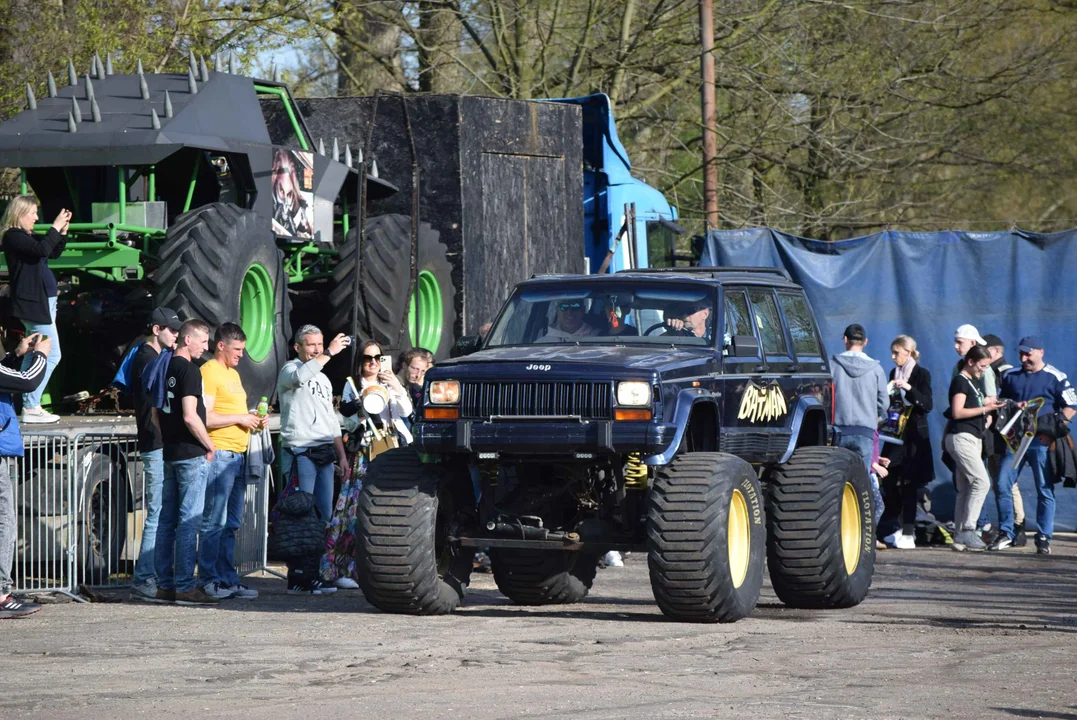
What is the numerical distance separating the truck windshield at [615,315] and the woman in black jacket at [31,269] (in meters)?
3.05

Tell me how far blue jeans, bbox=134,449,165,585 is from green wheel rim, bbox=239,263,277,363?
7.56ft

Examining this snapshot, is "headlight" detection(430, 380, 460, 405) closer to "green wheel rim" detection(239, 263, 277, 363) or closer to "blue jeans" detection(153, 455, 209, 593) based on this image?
"blue jeans" detection(153, 455, 209, 593)

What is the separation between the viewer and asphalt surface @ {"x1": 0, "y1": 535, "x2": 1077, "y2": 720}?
718 cm

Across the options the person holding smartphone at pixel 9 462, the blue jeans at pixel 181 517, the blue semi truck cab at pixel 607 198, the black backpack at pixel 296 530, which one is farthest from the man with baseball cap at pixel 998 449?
the person holding smartphone at pixel 9 462

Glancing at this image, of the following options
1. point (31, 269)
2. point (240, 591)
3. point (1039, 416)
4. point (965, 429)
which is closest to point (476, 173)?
point (965, 429)

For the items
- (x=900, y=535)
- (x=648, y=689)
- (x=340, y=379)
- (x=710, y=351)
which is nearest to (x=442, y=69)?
(x=340, y=379)

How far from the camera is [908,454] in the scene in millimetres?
15547

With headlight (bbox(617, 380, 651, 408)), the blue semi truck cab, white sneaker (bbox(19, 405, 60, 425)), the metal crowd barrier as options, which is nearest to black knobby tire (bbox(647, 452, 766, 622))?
headlight (bbox(617, 380, 651, 408))

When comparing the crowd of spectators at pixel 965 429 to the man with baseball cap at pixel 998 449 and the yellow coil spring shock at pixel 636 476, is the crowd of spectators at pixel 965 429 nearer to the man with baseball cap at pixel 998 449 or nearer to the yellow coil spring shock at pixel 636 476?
the man with baseball cap at pixel 998 449

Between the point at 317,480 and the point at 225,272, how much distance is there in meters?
1.86

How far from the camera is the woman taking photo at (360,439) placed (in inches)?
459

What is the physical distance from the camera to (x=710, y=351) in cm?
1057

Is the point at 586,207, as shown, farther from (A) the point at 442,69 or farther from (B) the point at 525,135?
(A) the point at 442,69

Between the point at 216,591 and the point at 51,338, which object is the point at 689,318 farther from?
the point at 51,338
